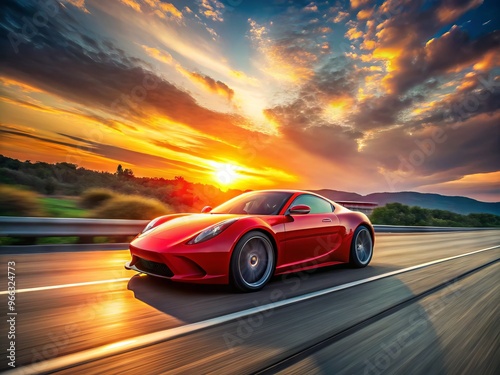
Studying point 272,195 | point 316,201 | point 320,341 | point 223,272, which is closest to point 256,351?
point 320,341

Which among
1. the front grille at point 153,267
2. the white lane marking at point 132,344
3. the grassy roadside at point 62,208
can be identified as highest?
the grassy roadside at point 62,208

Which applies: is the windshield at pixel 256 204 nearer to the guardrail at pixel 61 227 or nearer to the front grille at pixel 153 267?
the front grille at pixel 153 267

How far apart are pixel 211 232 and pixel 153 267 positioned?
72 centimetres

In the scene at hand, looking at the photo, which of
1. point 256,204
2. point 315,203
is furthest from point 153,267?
point 315,203

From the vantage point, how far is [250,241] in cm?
378

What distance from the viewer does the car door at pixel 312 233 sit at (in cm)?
418

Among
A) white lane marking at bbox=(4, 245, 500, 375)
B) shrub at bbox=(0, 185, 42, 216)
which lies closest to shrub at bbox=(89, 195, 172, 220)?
shrub at bbox=(0, 185, 42, 216)

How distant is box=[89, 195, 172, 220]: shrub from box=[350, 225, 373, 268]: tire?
7226 mm

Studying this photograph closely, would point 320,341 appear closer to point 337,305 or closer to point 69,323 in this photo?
point 337,305

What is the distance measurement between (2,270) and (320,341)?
4.04 meters

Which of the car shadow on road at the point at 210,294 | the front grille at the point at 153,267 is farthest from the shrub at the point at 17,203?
the front grille at the point at 153,267

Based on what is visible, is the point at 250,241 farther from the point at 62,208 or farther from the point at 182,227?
the point at 62,208

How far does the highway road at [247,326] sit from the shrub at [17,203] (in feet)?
15.5

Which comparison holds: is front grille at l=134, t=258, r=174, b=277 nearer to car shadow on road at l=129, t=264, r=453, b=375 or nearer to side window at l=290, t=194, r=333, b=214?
car shadow on road at l=129, t=264, r=453, b=375
